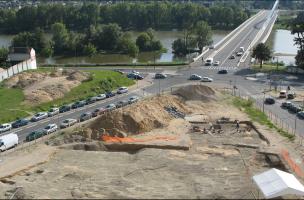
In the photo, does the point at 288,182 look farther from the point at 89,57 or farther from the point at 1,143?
the point at 89,57

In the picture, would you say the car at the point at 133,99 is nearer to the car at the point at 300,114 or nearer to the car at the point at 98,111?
the car at the point at 98,111

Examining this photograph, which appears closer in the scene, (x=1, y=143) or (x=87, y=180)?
(x=87, y=180)

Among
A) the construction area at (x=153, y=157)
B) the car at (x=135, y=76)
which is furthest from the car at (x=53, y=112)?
the car at (x=135, y=76)

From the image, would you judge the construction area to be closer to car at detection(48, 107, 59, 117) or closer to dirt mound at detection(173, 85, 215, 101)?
dirt mound at detection(173, 85, 215, 101)

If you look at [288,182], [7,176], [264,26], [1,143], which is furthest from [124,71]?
[264,26]

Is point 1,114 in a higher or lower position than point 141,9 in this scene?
lower

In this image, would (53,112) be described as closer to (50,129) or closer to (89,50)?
(50,129)
